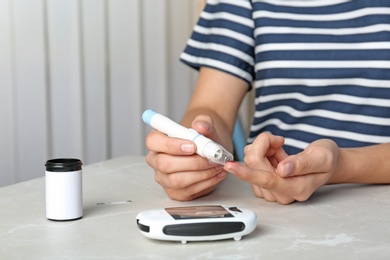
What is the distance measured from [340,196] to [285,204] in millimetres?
102

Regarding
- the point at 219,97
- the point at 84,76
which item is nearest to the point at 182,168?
the point at 219,97

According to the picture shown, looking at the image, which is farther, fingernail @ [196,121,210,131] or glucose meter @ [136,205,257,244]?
fingernail @ [196,121,210,131]

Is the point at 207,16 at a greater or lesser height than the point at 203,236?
greater

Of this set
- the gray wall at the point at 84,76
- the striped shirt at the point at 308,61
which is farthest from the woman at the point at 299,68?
the gray wall at the point at 84,76

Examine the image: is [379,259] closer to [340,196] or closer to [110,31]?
[340,196]

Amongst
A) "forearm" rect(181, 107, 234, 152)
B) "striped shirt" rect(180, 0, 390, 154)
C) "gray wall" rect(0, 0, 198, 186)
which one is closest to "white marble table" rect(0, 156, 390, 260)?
"forearm" rect(181, 107, 234, 152)

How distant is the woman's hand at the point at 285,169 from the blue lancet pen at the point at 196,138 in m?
0.04

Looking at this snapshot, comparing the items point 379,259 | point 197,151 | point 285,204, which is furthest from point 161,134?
point 379,259

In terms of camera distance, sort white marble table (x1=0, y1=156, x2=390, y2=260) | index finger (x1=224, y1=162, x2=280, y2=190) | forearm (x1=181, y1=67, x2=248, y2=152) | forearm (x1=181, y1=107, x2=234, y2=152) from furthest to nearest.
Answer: forearm (x1=181, y1=67, x2=248, y2=152), forearm (x1=181, y1=107, x2=234, y2=152), index finger (x1=224, y1=162, x2=280, y2=190), white marble table (x1=0, y1=156, x2=390, y2=260)

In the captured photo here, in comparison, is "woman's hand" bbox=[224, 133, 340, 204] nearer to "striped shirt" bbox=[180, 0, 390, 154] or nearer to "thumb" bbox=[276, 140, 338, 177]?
"thumb" bbox=[276, 140, 338, 177]

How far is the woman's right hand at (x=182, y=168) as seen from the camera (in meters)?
0.86

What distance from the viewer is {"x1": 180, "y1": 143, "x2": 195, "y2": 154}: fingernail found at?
0.83 meters

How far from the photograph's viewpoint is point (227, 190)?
3.15ft

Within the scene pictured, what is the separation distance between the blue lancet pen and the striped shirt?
460mm
